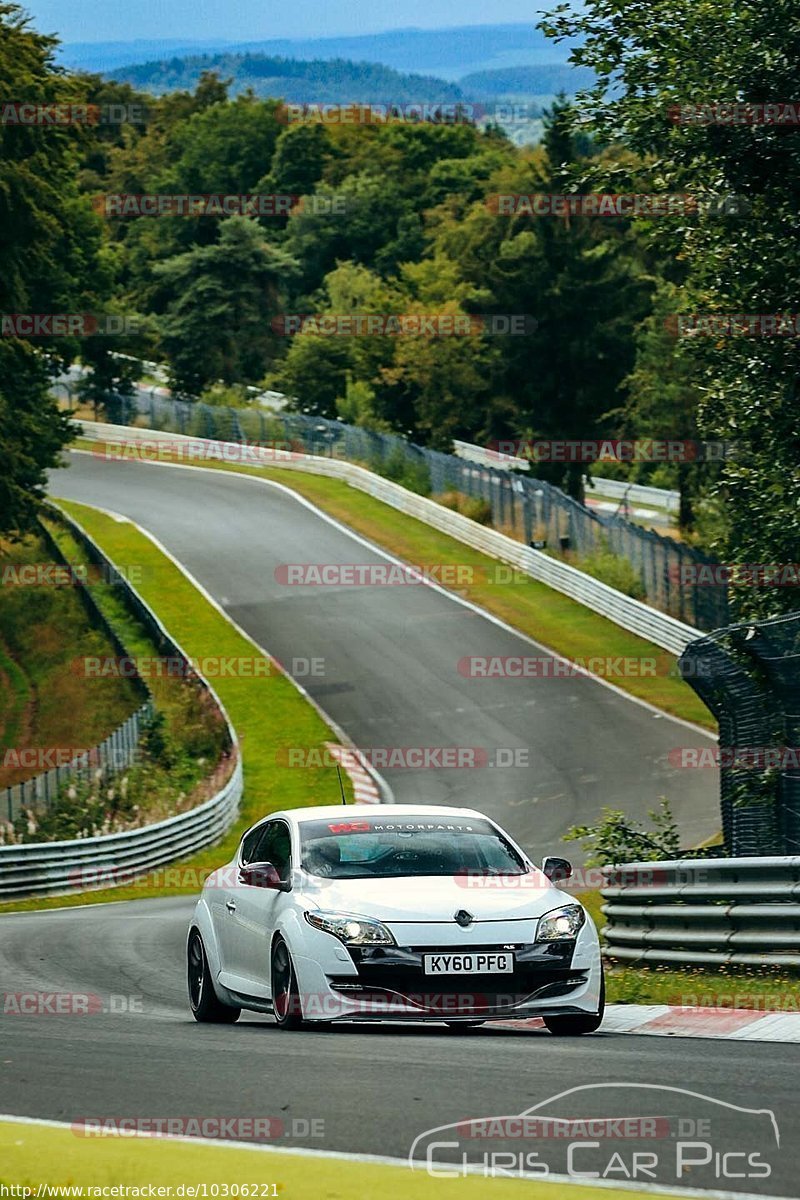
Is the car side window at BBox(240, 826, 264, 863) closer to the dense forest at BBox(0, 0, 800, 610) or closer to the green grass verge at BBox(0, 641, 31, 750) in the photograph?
the dense forest at BBox(0, 0, 800, 610)

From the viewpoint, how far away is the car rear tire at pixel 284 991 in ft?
32.8

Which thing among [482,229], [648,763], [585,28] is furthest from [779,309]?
[482,229]

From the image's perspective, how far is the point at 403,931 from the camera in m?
9.80

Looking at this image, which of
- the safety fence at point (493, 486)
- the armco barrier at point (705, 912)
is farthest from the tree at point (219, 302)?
the armco barrier at point (705, 912)

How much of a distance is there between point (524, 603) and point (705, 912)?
3578 cm

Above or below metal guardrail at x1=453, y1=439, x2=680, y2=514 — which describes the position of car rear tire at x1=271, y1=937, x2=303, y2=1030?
above

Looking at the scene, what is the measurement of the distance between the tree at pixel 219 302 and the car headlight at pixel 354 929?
79411 millimetres

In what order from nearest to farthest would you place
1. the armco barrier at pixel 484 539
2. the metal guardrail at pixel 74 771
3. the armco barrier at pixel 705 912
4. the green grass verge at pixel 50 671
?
the armco barrier at pixel 705 912
the metal guardrail at pixel 74 771
the green grass verge at pixel 50 671
the armco barrier at pixel 484 539

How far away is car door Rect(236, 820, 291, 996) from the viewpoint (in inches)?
411

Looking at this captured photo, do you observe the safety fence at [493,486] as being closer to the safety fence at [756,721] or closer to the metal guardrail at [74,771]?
the metal guardrail at [74,771]

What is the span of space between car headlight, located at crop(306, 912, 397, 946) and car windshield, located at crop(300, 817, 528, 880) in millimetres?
563

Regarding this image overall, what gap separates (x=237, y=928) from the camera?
11.0 meters

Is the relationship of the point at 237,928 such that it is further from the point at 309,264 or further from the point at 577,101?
the point at 309,264

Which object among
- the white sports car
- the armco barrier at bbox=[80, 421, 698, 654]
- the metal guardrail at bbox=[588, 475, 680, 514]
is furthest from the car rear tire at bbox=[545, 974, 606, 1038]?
the metal guardrail at bbox=[588, 475, 680, 514]
